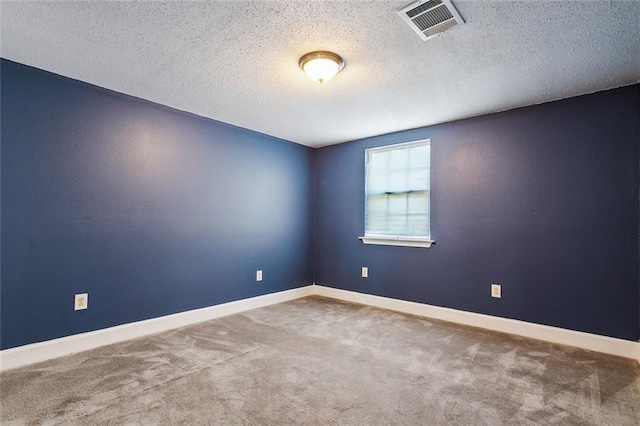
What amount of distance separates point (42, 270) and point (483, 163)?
4.05 meters

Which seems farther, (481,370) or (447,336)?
(447,336)

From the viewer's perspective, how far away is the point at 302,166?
4691 millimetres

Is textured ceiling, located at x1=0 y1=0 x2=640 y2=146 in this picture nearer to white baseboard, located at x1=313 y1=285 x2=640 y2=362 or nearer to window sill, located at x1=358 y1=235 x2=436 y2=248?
window sill, located at x1=358 y1=235 x2=436 y2=248

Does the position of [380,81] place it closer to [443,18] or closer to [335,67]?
[335,67]

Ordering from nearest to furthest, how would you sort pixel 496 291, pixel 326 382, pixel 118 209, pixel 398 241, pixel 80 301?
pixel 326 382
pixel 80 301
pixel 118 209
pixel 496 291
pixel 398 241

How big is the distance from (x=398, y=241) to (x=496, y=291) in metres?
1.16

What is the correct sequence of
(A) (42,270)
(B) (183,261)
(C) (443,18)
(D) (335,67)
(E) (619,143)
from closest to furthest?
(C) (443,18) → (D) (335,67) → (A) (42,270) → (E) (619,143) → (B) (183,261)

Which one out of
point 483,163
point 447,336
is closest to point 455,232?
point 483,163

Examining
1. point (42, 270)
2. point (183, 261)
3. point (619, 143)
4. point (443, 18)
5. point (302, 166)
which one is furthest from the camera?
point (302, 166)

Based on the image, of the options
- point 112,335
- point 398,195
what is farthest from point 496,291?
point 112,335

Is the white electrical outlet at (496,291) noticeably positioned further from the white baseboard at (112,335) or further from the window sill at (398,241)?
the white baseboard at (112,335)

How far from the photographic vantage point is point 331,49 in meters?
2.14

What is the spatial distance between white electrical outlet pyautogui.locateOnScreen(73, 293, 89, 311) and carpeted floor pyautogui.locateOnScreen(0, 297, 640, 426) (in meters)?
0.36

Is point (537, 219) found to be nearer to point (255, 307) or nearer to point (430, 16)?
point (430, 16)
